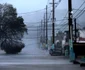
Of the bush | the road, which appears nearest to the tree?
the bush

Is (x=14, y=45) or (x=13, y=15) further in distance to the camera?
(x=13, y=15)

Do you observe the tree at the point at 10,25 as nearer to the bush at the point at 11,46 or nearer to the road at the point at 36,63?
the bush at the point at 11,46

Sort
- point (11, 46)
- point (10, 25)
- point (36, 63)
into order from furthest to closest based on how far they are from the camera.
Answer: point (10, 25) → point (11, 46) → point (36, 63)

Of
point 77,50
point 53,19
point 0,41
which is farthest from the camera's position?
point 0,41

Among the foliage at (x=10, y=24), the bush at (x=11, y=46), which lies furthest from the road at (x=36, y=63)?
the foliage at (x=10, y=24)

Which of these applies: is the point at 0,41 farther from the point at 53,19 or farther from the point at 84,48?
the point at 84,48

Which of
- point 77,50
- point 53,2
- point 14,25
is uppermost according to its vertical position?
point 53,2

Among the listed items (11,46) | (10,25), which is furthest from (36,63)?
(10,25)

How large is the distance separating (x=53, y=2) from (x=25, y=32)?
12.5 metres

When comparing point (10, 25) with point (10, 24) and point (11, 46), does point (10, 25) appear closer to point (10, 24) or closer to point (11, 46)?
point (10, 24)

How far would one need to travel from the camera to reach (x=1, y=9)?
253 feet

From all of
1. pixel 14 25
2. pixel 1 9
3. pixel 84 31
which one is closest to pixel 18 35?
pixel 14 25

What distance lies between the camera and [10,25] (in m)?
74.4

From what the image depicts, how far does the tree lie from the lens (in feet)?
242
